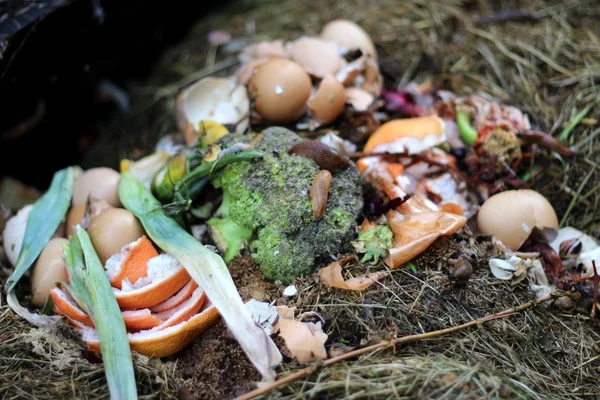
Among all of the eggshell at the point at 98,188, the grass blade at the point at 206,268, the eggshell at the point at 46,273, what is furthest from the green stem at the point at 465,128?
the eggshell at the point at 46,273

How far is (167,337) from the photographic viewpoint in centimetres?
173

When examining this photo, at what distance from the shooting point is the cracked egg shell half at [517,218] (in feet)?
6.68

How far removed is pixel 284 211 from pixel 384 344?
607mm

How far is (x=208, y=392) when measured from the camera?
1.65 metres

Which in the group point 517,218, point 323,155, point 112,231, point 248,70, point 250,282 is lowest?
point 517,218

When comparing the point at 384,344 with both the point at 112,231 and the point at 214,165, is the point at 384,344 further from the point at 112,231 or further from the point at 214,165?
the point at 112,231

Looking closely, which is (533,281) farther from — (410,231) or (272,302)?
(272,302)

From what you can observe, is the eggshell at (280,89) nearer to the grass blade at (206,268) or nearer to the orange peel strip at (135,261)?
the grass blade at (206,268)

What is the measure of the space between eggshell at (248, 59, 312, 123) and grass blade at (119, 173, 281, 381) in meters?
0.64

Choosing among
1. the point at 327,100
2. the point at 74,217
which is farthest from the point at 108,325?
the point at 327,100

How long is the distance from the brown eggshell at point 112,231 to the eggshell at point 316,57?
1041 mm

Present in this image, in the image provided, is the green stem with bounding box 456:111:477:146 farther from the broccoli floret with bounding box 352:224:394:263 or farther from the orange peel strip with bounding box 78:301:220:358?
the orange peel strip with bounding box 78:301:220:358

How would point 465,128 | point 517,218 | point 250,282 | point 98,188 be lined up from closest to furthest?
point 250,282, point 517,218, point 98,188, point 465,128

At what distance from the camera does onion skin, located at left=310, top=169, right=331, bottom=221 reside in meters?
1.95
